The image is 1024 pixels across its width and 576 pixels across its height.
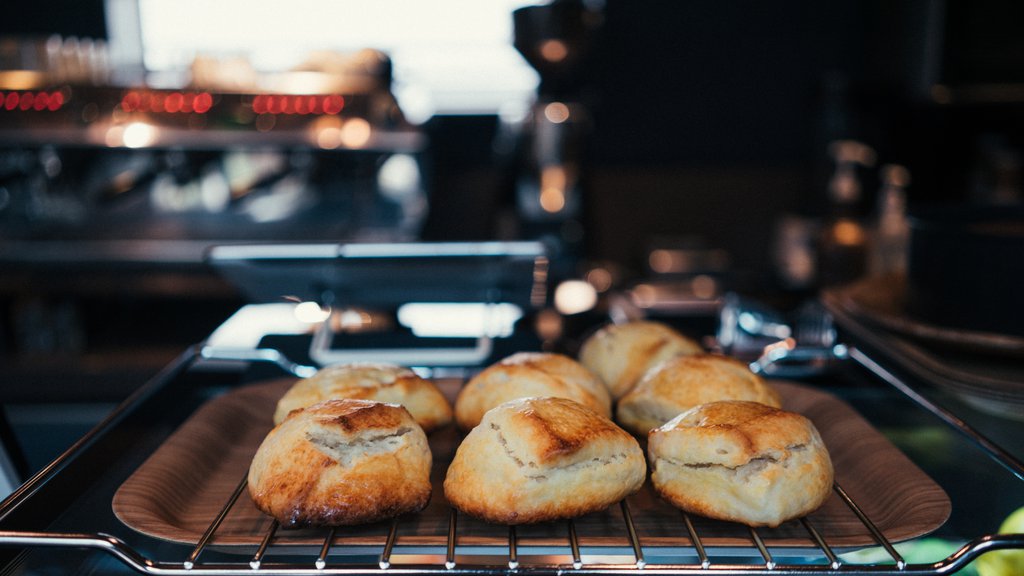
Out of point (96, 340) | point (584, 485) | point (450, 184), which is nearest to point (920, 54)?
point (450, 184)

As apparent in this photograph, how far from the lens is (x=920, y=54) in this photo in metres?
2.66

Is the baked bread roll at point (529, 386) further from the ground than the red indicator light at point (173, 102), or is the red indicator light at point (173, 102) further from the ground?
the red indicator light at point (173, 102)

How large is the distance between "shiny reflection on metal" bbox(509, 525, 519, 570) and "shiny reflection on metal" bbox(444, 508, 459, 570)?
39 millimetres

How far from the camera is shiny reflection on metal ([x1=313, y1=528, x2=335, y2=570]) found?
1.78ft

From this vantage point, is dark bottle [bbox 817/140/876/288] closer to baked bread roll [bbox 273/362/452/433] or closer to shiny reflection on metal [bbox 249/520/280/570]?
baked bread roll [bbox 273/362/452/433]

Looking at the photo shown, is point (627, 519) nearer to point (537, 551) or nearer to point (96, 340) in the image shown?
point (537, 551)

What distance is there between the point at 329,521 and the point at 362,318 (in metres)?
0.67

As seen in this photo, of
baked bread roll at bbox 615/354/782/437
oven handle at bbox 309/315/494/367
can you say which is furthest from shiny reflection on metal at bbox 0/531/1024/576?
oven handle at bbox 309/315/494/367

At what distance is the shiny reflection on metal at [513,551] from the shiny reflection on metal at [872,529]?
237 millimetres

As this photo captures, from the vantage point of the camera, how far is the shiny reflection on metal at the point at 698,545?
1.80ft

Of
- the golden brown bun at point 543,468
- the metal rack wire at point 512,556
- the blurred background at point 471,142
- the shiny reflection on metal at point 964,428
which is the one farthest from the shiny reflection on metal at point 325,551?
the blurred background at point 471,142

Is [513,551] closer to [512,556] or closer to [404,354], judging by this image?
[512,556]

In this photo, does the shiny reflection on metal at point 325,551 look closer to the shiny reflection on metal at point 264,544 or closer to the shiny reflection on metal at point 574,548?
the shiny reflection on metal at point 264,544

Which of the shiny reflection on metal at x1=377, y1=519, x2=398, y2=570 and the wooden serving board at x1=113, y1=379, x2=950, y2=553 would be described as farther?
the wooden serving board at x1=113, y1=379, x2=950, y2=553
